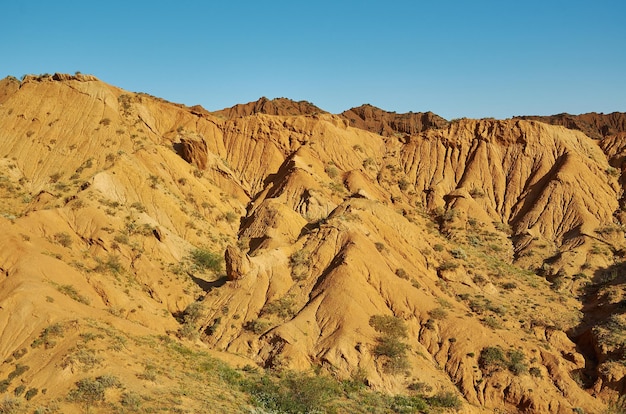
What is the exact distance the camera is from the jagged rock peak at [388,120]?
113 meters

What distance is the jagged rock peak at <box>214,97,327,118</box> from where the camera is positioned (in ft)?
366

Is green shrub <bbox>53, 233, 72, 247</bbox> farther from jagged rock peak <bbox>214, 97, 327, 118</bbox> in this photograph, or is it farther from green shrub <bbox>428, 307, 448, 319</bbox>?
jagged rock peak <bbox>214, 97, 327, 118</bbox>

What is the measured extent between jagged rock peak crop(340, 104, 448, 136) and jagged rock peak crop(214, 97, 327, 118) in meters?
7.45

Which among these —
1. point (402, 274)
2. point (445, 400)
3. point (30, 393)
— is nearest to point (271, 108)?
point (402, 274)

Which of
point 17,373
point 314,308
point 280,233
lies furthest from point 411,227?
point 17,373

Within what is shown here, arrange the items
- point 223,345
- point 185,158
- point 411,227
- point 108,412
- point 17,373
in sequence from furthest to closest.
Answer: point 185,158 < point 411,227 < point 223,345 < point 17,373 < point 108,412

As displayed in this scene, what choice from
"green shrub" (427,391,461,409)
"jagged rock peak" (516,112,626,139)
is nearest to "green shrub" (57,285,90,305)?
"green shrub" (427,391,461,409)

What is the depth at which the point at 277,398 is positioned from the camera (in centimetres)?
2720

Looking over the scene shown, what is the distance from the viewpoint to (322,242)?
39.6m

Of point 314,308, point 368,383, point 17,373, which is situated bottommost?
point 17,373

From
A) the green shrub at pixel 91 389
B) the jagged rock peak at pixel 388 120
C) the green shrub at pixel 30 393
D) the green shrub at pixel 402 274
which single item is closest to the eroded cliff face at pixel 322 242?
the green shrub at pixel 402 274

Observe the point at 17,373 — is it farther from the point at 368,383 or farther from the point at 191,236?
the point at 191,236

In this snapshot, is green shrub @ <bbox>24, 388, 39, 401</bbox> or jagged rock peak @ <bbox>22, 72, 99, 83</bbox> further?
jagged rock peak @ <bbox>22, 72, 99, 83</bbox>

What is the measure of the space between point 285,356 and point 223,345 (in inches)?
165
